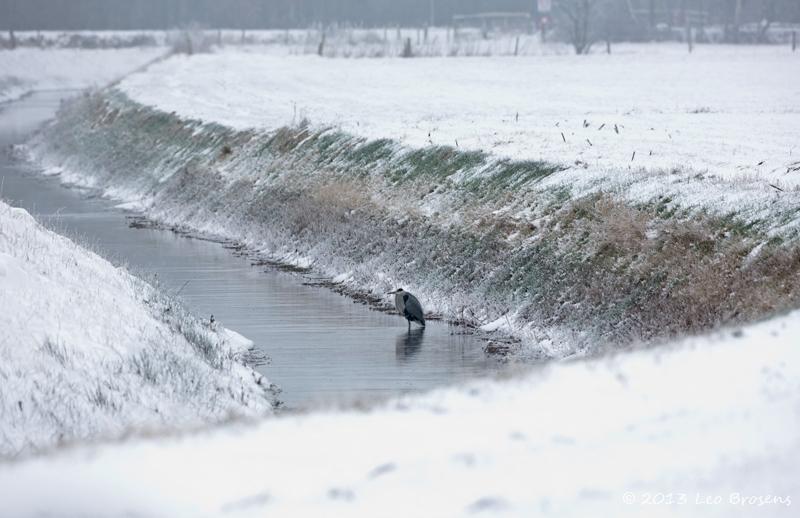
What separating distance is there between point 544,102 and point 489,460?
112ft

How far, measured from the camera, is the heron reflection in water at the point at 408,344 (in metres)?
16.8

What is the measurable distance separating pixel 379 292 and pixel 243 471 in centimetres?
1405

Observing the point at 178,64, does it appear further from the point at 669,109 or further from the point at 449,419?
the point at 449,419

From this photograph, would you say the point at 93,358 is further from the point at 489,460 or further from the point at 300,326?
the point at 300,326

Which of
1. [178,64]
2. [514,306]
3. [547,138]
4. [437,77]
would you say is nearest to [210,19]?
[178,64]

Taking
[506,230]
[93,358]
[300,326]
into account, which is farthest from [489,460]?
[506,230]

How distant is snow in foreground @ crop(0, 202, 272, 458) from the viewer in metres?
11.2

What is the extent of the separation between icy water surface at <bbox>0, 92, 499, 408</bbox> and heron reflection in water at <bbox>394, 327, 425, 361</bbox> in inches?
0.5

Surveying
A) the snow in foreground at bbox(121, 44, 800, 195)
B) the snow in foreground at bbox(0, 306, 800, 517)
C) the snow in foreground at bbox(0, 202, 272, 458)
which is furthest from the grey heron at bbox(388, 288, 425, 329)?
the snow in foreground at bbox(0, 306, 800, 517)

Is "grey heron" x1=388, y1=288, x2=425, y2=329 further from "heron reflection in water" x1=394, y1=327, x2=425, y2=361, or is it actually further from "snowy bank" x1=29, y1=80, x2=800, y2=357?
"snowy bank" x1=29, y1=80, x2=800, y2=357

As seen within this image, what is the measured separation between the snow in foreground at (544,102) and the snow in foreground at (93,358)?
802 cm

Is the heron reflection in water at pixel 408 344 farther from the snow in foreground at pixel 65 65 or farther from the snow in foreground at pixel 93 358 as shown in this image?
the snow in foreground at pixel 65 65

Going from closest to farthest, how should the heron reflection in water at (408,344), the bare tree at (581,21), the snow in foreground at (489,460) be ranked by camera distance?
the snow in foreground at (489,460)
the heron reflection in water at (408,344)
the bare tree at (581,21)

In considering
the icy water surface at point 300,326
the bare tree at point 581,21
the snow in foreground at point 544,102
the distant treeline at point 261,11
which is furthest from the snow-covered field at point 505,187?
the distant treeline at point 261,11
